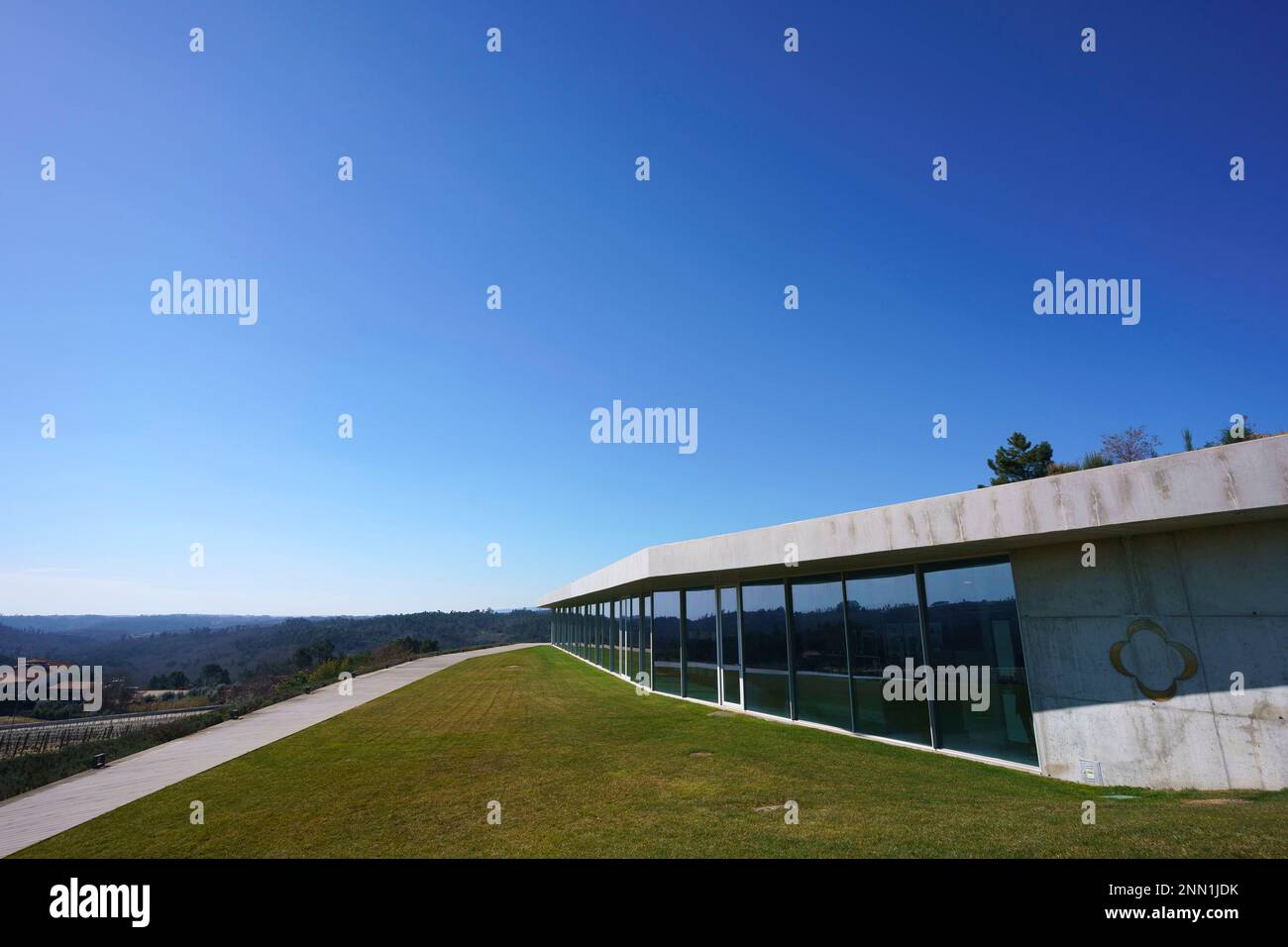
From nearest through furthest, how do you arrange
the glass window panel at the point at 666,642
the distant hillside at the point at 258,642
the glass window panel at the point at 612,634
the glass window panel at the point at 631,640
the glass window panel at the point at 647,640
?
the glass window panel at the point at 666,642 < the glass window panel at the point at 647,640 < the glass window panel at the point at 631,640 < the glass window panel at the point at 612,634 < the distant hillside at the point at 258,642

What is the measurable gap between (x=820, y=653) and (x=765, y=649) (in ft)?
7.54

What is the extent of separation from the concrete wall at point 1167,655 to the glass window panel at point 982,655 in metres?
0.40

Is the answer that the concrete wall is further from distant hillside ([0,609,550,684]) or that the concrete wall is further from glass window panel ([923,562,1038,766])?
distant hillside ([0,609,550,684])

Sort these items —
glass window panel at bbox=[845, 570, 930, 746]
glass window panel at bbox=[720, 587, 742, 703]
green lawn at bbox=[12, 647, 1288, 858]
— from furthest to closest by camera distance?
1. glass window panel at bbox=[720, 587, 742, 703]
2. glass window panel at bbox=[845, 570, 930, 746]
3. green lawn at bbox=[12, 647, 1288, 858]

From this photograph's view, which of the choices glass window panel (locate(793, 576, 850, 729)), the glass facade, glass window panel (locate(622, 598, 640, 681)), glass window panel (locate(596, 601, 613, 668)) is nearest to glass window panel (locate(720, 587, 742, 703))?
the glass facade

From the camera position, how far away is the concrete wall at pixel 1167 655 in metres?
8.22

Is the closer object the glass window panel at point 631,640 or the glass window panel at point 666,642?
the glass window panel at point 666,642

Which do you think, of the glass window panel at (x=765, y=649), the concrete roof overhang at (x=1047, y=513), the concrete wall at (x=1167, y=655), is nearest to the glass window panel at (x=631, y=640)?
the glass window panel at (x=765, y=649)

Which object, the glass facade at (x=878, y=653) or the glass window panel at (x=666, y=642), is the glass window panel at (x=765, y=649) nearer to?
the glass facade at (x=878, y=653)

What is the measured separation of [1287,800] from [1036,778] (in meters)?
3.39

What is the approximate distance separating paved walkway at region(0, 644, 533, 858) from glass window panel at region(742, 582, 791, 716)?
43.3 feet

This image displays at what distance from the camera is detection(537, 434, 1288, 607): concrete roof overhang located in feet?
24.7

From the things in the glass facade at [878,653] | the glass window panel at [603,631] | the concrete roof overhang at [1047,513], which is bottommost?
the glass window panel at [603,631]
